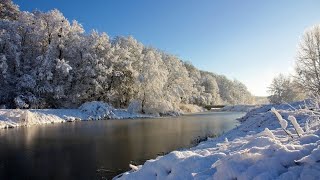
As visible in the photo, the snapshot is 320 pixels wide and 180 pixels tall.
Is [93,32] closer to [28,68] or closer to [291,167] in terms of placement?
[28,68]

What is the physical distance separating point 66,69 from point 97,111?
7.59m

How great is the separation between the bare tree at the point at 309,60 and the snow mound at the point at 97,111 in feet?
86.1

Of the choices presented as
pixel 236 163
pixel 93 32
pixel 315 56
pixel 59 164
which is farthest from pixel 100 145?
pixel 93 32

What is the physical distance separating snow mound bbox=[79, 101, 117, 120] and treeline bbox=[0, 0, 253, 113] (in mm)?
4587

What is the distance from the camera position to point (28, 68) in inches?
1919

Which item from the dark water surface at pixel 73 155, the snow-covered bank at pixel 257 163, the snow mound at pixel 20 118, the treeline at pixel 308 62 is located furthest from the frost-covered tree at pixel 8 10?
the snow-covered bank at pixel 257 163

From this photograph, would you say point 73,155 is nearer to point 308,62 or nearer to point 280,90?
point 308,62

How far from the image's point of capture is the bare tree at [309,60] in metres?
30.1

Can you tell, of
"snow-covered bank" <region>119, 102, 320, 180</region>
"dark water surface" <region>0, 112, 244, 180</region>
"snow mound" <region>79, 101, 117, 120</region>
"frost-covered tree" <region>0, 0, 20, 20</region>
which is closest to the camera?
"snow-covered bank" <region>119, 102, 320, 180</region>

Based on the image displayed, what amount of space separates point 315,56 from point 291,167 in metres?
28.1

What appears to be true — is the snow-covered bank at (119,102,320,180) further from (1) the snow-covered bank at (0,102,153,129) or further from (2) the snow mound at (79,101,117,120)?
(2) the snow mound at (79,101,117,120)

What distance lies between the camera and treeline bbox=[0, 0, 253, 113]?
46312 millimetres

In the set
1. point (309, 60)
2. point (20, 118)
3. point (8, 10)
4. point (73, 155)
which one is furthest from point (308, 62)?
point (8, 10)

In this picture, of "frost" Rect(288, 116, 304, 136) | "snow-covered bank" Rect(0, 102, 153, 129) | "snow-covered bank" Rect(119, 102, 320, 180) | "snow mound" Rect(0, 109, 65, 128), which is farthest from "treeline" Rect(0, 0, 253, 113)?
"frost" Rect(288, 116, 304, 136)
